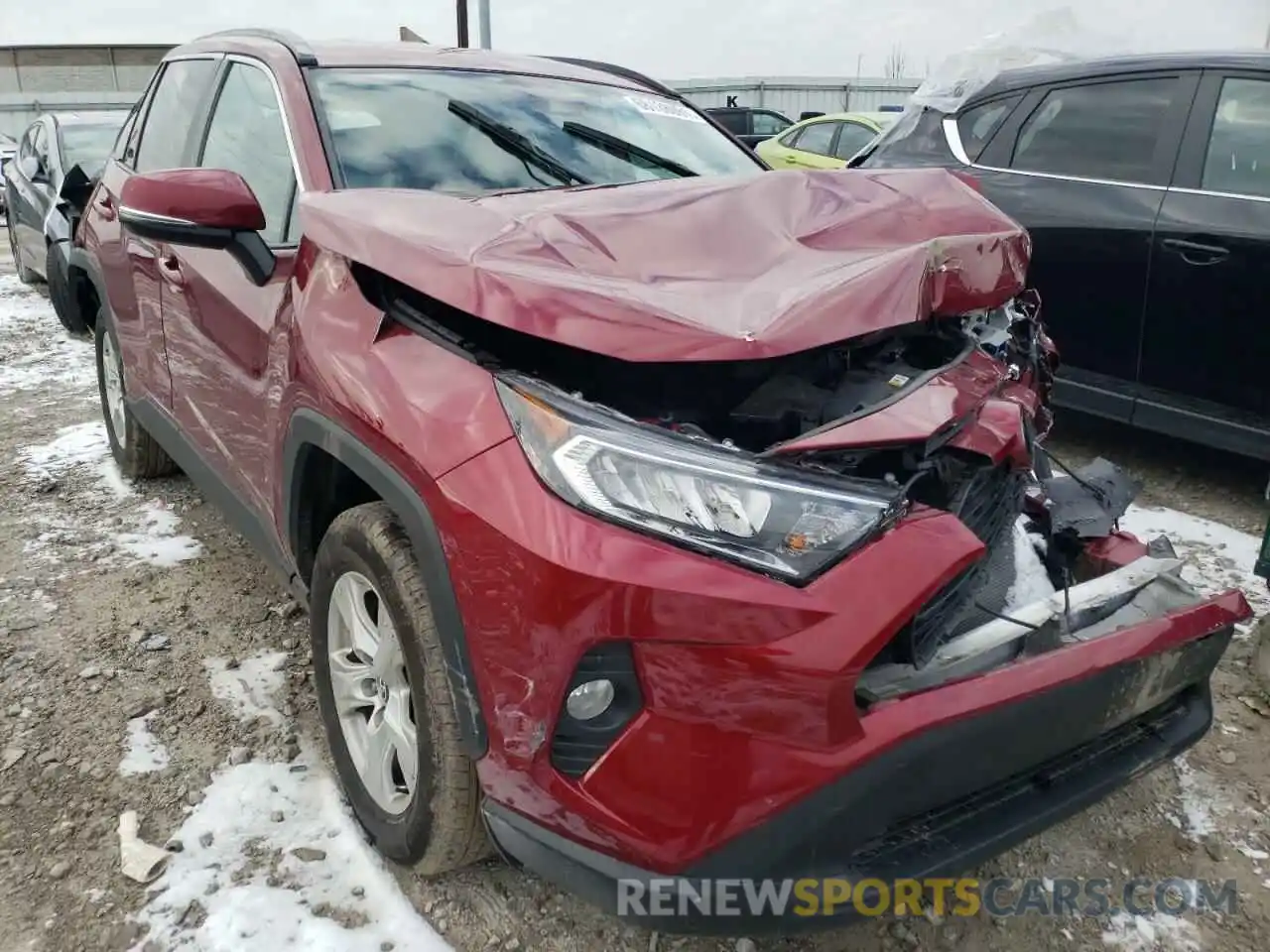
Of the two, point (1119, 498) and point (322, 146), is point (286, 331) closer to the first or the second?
point (322, 146)

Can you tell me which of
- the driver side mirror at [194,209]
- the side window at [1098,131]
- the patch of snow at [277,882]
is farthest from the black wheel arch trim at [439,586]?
the side window at [1098,131]

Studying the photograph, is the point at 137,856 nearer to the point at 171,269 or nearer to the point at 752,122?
the point at 171,269

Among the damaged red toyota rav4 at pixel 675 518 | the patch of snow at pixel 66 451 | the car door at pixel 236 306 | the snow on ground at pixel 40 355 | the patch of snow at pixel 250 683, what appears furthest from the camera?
the snow on ground at pixel 40 355

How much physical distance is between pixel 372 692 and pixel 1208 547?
2.95 metres

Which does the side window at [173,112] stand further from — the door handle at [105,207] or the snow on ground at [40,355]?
the snow on ground at [40,355]

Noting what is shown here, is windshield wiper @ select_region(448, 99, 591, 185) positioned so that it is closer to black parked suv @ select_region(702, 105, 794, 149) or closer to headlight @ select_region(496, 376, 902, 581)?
headlight @ select_region(496, 376, 902, 581)

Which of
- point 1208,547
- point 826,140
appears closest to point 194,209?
point 1208,547

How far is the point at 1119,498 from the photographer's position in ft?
7.67

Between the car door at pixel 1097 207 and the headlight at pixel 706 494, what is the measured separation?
2950mm

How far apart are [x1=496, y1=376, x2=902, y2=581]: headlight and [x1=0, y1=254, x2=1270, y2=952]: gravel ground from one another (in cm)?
84

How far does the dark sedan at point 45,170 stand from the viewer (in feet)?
24.5

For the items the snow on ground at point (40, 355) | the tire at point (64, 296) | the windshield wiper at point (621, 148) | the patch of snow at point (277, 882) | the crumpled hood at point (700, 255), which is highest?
the windshield wiper at point (621, 148)

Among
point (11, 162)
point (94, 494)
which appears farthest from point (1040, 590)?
point (11, 162)

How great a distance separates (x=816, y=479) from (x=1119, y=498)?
122 centimetres
